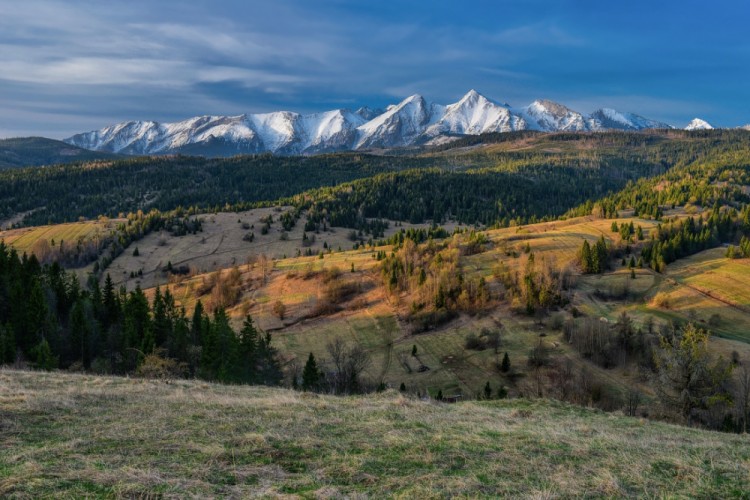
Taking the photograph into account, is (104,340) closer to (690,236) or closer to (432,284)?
(432,284)

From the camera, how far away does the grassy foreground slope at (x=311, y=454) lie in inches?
432

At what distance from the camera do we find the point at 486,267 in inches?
5738

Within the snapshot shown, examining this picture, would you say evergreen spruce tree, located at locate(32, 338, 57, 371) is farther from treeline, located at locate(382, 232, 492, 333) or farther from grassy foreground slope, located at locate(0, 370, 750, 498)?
treeline, located at locate(382, 232, 492, 333)

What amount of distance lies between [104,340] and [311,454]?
7498 centimetres

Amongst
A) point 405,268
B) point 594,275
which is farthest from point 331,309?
point 594,275

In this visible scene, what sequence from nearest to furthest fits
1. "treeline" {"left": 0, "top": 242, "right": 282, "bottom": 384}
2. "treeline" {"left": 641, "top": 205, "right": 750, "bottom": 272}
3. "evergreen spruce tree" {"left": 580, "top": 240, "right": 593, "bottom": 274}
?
"treeline" {"left": 0, "top": 242, "right": 282, "bottom": 384} → "evergreen spruce tree" {"left": 580, "top": 240, "right": 593, "bottom": 274} → "treeline" {"left": 641, "top": 205, "right": 750, "bottom": 272}

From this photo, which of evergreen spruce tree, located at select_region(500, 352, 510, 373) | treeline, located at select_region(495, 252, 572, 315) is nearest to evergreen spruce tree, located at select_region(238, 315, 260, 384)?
evergreen spruce tree, located at select_region(500, 352, 510, 373)

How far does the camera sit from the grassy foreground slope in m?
11.0

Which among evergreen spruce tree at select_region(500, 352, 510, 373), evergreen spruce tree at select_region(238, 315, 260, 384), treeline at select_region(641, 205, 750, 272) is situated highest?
treeline at select_region(641, 205, 750, 272)

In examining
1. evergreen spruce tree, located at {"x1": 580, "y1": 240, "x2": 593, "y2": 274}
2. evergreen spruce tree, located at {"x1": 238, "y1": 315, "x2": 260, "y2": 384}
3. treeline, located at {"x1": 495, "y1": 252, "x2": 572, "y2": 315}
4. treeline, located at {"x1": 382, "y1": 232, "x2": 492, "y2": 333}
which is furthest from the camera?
evergreen spruce tree, located at {"x1": 580, "y1": 240, "x2": 593, "y2": 274}

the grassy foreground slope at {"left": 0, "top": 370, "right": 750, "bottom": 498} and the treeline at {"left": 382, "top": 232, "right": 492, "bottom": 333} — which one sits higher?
the grassy foreground slope at {"left": 0, "top": 370, "right": 750, "bottom": 498}

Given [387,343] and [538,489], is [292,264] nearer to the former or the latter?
[387,343]

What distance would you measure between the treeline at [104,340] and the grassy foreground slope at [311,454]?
40.3 meters

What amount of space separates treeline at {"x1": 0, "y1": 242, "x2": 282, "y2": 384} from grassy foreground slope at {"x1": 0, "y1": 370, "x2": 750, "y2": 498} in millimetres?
40277
